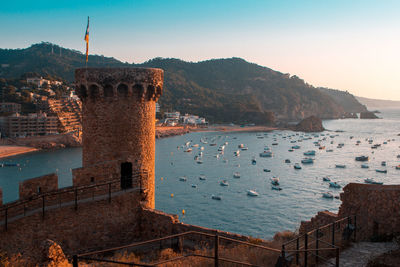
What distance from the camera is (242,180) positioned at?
54.2 m

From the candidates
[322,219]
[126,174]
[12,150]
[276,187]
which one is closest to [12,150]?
[12,150]

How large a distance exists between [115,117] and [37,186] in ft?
11.1

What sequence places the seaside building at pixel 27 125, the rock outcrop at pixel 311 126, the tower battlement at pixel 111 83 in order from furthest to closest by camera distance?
the rock outcrop at pixel 311 126
the seaside building at pixel 27 125
the tower battlement at pixel 111 83

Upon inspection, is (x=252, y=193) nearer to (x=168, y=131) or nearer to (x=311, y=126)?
(x=168, y=131)

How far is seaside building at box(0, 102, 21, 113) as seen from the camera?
110250 mm

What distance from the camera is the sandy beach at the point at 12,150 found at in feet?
257

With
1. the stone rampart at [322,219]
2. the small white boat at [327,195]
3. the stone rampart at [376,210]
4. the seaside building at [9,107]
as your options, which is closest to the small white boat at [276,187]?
the small white boat at [327,195]

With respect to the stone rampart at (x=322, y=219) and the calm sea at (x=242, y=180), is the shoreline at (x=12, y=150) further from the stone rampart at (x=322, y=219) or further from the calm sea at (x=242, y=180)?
the stone rampart at (x=322, y=219)

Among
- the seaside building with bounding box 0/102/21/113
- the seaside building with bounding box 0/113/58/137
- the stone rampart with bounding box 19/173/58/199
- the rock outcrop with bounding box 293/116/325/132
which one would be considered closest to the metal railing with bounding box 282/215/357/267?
the stone rampart with bounding box 19/173/58/199

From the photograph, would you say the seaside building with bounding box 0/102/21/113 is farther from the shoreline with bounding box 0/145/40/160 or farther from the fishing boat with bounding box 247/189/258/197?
the fishing boat with bounding box 247/189/258/197

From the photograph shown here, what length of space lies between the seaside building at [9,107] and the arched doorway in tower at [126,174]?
114700 mm

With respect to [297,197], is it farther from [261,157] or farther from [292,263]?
[292,263]

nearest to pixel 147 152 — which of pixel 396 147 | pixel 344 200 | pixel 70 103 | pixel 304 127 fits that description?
pixel 344 200

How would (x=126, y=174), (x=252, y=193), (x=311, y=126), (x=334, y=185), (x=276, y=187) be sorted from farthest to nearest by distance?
(x=311, y=126) < (x=276, y=187) < (x=334, y=185) < (x=252, y=193) < (x=126, y=174)
